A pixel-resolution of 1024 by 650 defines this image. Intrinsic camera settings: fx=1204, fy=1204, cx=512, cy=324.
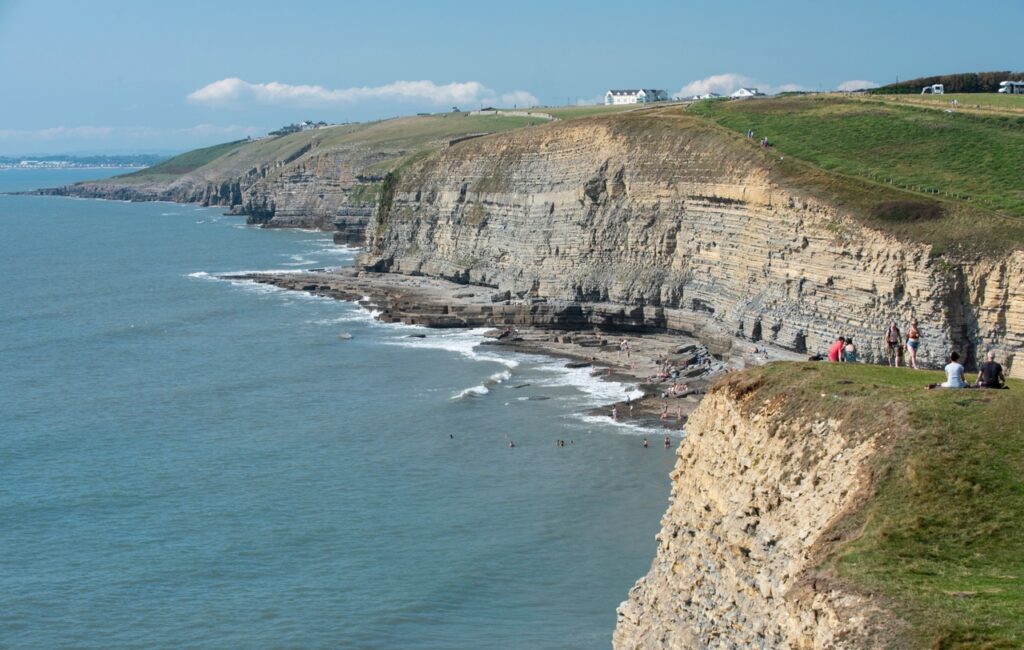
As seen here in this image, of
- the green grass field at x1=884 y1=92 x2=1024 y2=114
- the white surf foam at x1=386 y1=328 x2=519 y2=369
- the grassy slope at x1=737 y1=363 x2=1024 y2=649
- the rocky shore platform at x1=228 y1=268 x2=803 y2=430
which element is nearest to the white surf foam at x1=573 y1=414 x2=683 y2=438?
the rocky shore platform at x1=228 y1=268 x2=803 y2=430

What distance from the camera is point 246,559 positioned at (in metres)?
37.1

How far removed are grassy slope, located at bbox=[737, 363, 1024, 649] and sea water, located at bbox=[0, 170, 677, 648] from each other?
13.1 meters

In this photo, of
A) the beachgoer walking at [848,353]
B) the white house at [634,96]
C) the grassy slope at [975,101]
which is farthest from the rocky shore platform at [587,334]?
the white house at [634,96]

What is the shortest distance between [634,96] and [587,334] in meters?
120

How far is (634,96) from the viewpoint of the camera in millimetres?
186625

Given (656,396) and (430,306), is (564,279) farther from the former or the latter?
(656,396)

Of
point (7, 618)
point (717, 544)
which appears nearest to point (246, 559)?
point (7, 618)

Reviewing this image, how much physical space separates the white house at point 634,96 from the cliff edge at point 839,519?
163m

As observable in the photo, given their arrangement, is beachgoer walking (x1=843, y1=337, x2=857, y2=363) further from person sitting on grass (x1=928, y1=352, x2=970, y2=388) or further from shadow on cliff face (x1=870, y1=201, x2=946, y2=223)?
shadow on cliff face (x1=870, y1=201, x2=946, y2=223)

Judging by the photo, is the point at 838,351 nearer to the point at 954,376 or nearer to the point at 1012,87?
the point at 954,376

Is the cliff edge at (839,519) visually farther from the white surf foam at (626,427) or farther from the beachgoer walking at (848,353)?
the white surf foam at (626,427)

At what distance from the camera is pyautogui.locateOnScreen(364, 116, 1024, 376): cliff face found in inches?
2068

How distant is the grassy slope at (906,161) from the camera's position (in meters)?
55.2

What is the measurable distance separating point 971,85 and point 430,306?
4783cm
